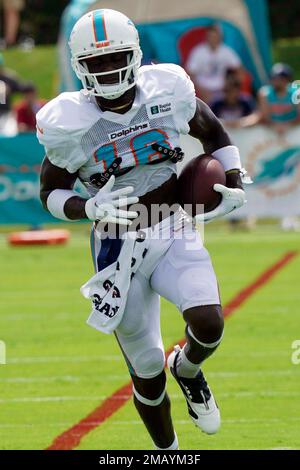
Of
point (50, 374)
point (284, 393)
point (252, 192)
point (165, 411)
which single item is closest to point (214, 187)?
point (165, 411)

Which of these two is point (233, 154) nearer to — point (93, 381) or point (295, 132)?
point (93, 381)

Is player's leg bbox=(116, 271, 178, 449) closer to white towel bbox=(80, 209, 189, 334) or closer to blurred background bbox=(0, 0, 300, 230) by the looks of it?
white towel bbox=(80, 209, 189, 334)

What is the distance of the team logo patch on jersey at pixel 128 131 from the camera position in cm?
471

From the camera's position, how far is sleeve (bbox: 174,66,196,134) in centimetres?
479

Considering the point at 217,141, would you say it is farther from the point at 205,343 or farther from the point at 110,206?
the point at 205,343

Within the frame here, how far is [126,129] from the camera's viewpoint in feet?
15.5

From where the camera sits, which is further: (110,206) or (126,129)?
(126,129)

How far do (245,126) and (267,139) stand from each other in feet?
0.86

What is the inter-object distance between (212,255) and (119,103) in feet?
20.9

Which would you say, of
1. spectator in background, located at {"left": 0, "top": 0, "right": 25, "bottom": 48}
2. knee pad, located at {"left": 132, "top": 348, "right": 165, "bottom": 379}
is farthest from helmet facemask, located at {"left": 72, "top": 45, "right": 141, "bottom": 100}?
spectator in background, located at {"left": 0, "top": 0, "right": 25, "bottom": 48}

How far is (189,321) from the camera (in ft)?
15.1

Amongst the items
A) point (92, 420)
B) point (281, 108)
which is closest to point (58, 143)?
point (92, 420)

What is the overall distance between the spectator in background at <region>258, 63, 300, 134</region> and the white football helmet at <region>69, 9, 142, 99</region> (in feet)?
25.3

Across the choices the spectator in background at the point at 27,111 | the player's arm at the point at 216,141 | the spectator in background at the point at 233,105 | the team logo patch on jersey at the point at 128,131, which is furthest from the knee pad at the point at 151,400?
the spectator in background at the point at 27,111
